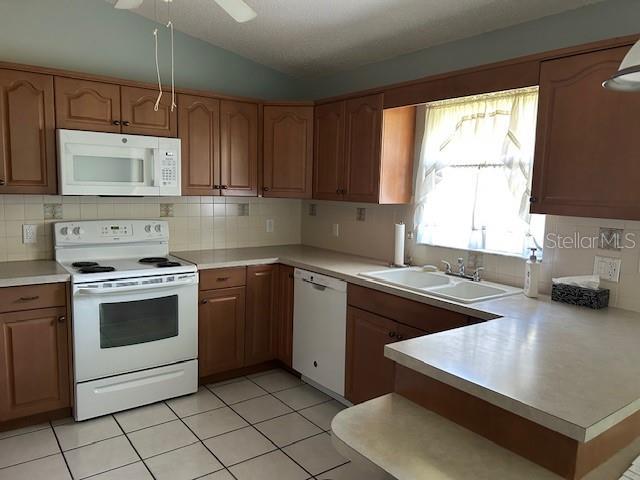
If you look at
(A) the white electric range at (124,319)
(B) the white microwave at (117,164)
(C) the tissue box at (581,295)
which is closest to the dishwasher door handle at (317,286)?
(A) the white electric range at (124,319)

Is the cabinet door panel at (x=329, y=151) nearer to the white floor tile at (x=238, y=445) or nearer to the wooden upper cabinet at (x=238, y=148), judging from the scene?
the wooden upper cabinet at (x=238, y=148)

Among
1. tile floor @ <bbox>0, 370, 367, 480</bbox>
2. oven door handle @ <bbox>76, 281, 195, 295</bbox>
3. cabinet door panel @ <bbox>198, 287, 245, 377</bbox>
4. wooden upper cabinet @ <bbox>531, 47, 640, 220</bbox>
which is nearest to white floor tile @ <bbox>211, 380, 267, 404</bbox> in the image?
tile floor @ <bbox>0, 370, 367, 480</bbox>

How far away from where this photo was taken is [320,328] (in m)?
3.27

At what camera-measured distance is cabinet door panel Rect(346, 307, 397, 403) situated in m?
2.74

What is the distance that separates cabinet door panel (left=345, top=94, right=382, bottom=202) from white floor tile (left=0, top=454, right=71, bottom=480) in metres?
2.36

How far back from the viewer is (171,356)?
3.17 m

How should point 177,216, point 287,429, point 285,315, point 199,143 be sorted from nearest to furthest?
point 287,429 < point 199,143 < point 285,315 < point 177,216

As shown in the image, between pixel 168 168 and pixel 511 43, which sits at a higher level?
pixel 511 43

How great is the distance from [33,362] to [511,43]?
10.9ft

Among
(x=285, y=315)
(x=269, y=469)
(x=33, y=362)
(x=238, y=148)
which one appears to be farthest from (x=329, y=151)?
(x=33, y=362)

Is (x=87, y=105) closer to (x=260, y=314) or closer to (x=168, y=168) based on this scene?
(x=168, y=168)

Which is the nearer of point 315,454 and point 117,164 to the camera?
point 315,454

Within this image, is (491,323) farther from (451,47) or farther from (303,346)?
(451,47)

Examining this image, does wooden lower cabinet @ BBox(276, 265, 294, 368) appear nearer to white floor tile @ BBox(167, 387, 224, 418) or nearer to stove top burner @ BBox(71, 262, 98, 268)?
white floor tile @ BBox(167, 387, 224, 418)
